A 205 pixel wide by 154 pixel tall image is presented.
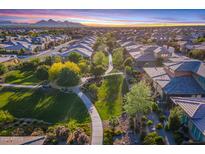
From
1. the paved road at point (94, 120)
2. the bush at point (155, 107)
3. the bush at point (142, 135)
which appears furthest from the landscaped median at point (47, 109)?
the bush at point (155, 107)

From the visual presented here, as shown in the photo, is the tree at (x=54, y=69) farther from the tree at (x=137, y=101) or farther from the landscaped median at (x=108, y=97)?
the tree at (x=137, y=101)

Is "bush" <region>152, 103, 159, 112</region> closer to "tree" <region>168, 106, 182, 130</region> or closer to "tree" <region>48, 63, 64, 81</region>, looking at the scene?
"tree" <region>168, 106, 182, 130</region>

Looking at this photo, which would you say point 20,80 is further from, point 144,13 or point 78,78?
point 144,13

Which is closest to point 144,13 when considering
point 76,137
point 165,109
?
point 165,109

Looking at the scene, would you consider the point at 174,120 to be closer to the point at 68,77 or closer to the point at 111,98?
the point at 111,98

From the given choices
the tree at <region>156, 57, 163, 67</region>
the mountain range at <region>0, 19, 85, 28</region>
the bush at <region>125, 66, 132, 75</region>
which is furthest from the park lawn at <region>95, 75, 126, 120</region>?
the mountain range at <region>0, 19, 85, 28</region>

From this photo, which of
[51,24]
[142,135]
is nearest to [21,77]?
[51,24]
